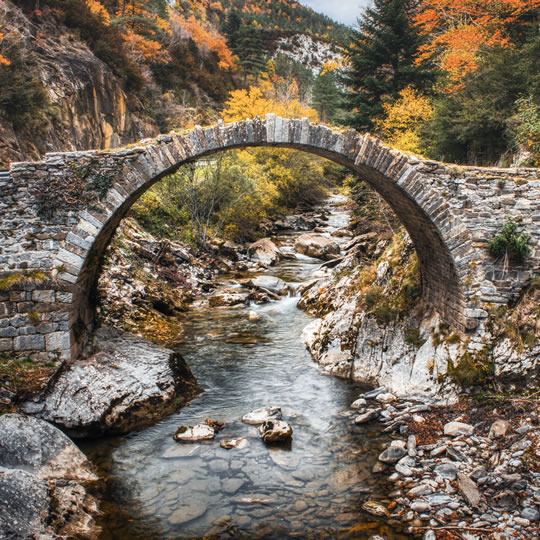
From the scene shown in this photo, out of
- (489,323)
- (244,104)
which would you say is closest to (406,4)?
(244,104)

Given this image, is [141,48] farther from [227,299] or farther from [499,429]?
[499,429]

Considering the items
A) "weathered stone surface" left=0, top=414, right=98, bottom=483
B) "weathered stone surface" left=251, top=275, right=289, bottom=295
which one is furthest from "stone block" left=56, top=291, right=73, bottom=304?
"weathered stone surface" left=251, top=275, right=289, bottom=295

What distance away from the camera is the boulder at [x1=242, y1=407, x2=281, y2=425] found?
712 centimetres

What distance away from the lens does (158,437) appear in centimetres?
664

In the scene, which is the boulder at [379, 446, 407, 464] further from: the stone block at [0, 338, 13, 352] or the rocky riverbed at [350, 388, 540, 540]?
the stone block at [0, 338, 13, 352]

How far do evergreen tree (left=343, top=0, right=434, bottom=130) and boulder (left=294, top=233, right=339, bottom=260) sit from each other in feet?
19.4

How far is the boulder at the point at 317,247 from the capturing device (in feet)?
66.7

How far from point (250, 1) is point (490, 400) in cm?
11571

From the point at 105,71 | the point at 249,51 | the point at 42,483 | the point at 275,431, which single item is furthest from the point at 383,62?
the point at 249,51

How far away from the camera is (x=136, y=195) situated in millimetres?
7262

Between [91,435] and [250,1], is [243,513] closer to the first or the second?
[91,435]

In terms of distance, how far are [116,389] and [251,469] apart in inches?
109

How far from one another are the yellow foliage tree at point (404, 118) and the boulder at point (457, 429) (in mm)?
13135

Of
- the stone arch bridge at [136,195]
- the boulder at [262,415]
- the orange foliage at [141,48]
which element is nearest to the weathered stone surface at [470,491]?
the stone arch bridge at [136,195]
